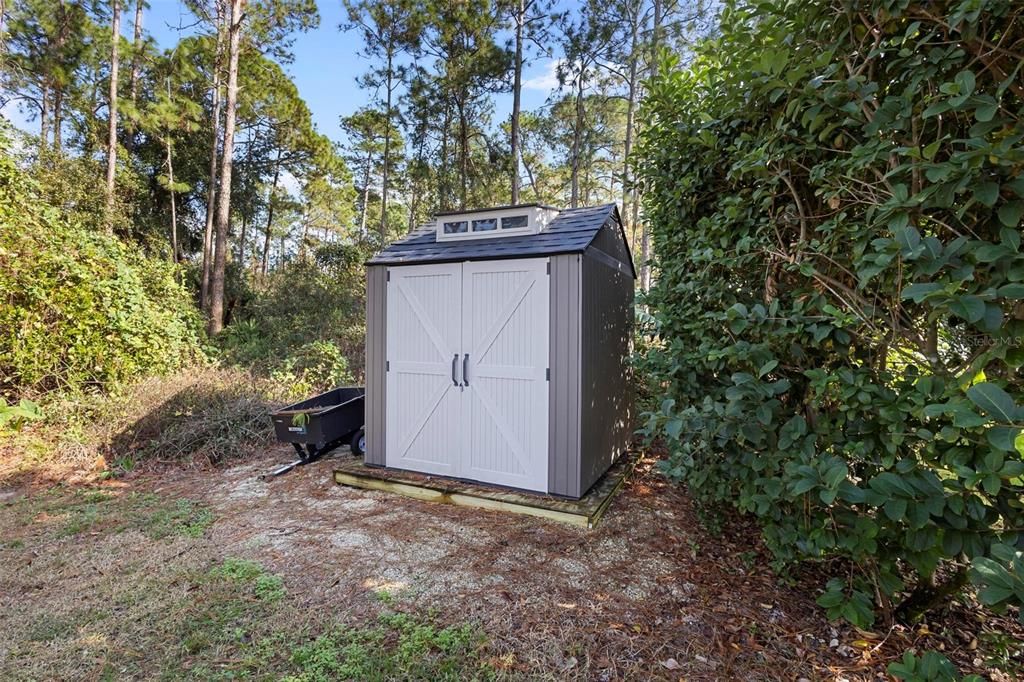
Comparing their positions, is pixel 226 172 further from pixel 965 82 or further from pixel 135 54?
pixel 965 82

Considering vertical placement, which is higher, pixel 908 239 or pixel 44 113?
pixel 44 113

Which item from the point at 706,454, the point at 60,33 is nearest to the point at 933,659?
the point at 706,454

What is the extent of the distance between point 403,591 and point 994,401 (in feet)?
8.99

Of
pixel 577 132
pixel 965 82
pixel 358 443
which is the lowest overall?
pixel 358 443

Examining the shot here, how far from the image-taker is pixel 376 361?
4.71 m

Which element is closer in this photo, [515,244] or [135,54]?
[515,244]

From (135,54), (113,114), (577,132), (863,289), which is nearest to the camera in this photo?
(863,289)

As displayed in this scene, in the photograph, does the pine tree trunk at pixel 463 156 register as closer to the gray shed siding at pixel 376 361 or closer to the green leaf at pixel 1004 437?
the gray shed siding at pixel 376 361

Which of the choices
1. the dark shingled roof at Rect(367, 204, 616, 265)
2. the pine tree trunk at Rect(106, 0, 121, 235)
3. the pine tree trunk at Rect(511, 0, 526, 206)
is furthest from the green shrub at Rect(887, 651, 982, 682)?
the pine tree trunk at Rect(106, 0, 121, 235)

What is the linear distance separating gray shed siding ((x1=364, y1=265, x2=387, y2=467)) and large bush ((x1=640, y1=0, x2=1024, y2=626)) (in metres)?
2.77

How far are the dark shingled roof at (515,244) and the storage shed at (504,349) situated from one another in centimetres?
2

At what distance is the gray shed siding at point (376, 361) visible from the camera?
4.65 meters

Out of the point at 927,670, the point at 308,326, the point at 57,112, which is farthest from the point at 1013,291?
the point at 57,112

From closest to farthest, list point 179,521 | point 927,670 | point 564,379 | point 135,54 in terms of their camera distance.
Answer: point 927,670
point 179,521
point 564,379
point 135,54
